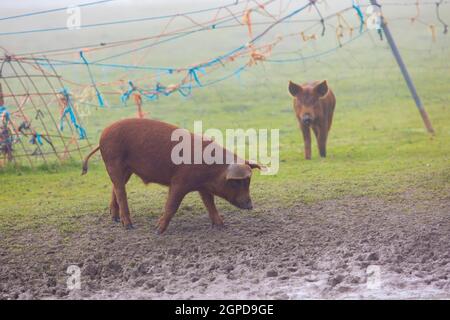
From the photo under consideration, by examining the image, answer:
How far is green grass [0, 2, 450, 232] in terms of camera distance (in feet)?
30.8

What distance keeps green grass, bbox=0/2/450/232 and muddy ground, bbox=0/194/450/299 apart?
53cm

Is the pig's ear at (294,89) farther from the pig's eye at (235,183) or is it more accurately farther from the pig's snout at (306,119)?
the pig's eye at (235,183)

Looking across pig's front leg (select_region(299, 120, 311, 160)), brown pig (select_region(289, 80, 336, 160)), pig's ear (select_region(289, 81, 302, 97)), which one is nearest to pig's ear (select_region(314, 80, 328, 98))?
brown pig (select_region(289, 80, 336, 160))

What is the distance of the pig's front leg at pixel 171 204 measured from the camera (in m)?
7.90

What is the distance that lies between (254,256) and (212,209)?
1020mm

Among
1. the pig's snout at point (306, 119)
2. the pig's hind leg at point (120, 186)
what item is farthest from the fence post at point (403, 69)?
the pig's hind leg at point (120, 186)

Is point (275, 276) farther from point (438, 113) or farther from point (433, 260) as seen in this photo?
point (438, 113)

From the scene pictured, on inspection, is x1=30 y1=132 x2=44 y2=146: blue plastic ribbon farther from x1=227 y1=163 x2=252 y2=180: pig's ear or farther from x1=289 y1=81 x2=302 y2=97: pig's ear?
x1=227 y1=163 x2=252 y2=180: pig's ear

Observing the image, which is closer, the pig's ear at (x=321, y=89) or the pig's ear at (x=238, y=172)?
the pig's ear at (x=238, y=172)

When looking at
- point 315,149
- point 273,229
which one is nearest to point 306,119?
point 315,149

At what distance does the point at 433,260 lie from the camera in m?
7.09

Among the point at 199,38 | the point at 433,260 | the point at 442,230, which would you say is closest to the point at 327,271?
the point at 433,260

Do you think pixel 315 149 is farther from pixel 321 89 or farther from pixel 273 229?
pixel 273 229
